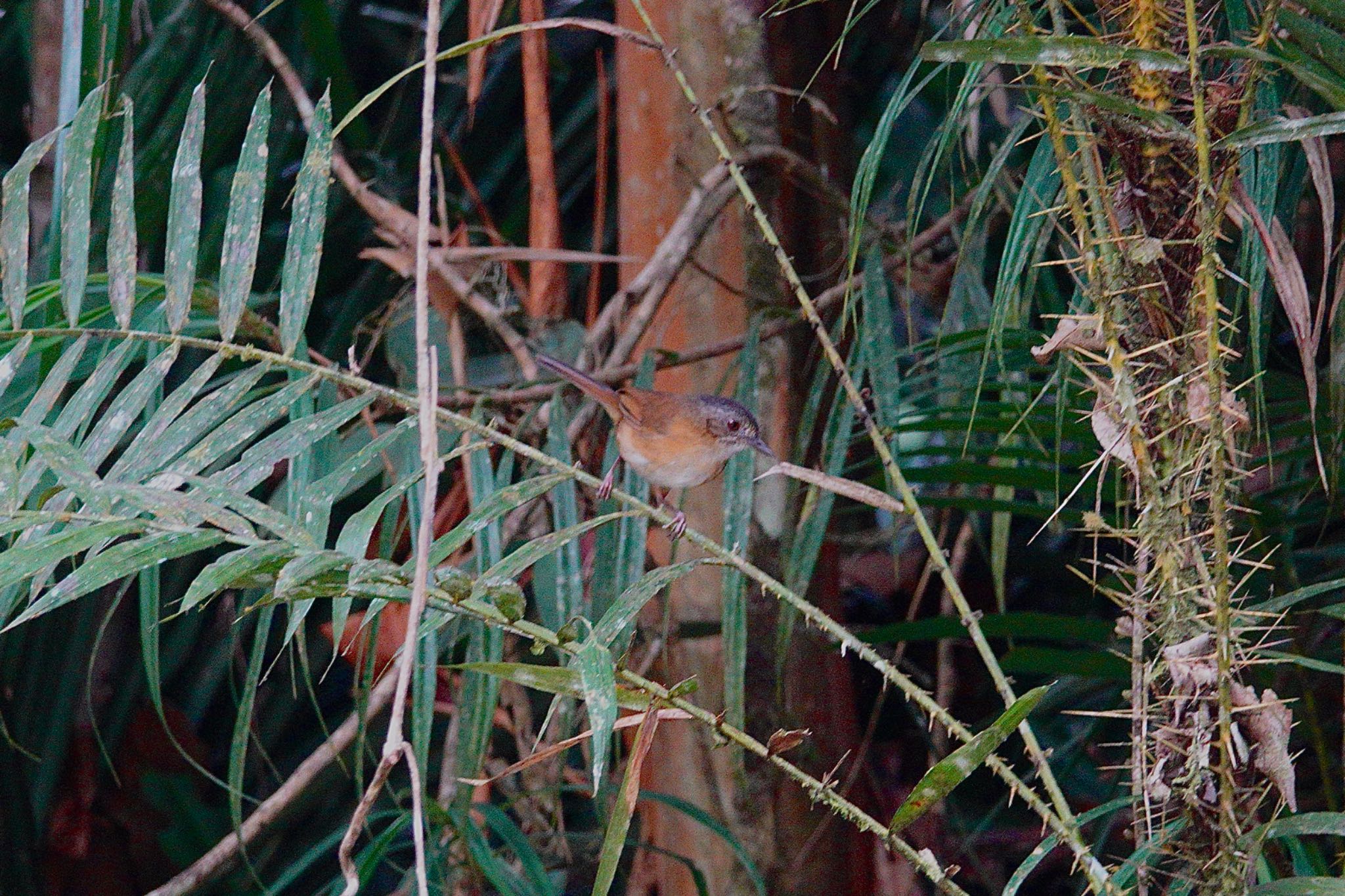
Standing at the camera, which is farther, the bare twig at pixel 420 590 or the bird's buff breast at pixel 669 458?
the bird's buff breast at pixel 669 458

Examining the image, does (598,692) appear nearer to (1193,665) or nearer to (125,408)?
(1193,665)

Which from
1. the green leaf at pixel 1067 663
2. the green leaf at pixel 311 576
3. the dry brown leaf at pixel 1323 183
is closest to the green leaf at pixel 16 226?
the green leaf at pixel 311 576

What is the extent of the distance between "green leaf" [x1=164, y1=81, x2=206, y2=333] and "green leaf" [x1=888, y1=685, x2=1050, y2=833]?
752mm

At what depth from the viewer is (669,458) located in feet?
5.62

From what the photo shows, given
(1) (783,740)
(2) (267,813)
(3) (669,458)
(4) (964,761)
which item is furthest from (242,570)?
(2) (267,813)

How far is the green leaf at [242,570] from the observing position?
2.81 feet

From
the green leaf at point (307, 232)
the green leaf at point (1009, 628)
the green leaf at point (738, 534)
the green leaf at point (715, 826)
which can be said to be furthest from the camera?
the green leaf at point (1009, 628)

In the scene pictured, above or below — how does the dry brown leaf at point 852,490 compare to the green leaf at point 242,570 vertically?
above

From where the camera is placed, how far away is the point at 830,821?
1942mm

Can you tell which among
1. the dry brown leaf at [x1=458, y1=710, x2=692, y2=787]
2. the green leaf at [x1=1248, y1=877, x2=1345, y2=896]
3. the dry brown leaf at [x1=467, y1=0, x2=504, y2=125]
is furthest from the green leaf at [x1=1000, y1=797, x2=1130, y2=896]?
the dry brown leaf at [x1=467, y1=0, x2=504, y2=125]

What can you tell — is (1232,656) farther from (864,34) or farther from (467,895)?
(864,34)

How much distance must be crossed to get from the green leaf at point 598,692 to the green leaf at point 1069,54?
0.48m

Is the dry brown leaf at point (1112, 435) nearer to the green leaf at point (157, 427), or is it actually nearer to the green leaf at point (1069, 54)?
the green leaf at point (1069, 54)

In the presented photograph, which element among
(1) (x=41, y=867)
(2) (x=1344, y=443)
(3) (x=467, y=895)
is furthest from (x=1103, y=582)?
(1) (x=41, y=867)
